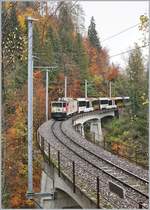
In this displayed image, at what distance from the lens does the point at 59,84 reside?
34750mm

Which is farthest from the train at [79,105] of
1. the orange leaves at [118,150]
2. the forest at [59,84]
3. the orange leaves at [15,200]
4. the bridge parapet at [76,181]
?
the bridge parapet at [76,181]

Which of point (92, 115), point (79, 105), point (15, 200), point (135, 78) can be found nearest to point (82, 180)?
point (15, 200)

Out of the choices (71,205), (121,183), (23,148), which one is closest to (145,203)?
(121,183)

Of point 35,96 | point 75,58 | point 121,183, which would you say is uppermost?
point 75,58

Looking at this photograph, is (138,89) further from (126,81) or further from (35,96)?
(35,96)

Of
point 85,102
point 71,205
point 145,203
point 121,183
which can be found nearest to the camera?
point 145,203

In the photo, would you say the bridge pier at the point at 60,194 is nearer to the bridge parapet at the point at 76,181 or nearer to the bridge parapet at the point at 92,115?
the bridge parapet at the point at 76,181

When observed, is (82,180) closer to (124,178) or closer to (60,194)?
(124,178)

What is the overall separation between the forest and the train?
3.33 feet

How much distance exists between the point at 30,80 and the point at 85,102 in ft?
87.2

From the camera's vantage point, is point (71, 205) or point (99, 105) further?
point (99, 105)

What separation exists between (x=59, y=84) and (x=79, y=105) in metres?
2.76

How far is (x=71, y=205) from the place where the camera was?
1023 cm

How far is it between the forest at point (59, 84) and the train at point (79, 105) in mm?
1016
